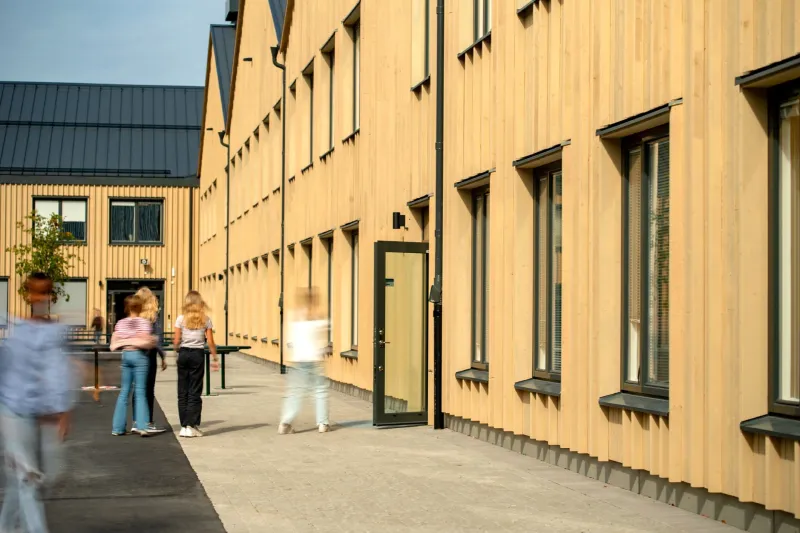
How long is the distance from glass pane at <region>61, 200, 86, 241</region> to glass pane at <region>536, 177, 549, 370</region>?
48112 millimetres

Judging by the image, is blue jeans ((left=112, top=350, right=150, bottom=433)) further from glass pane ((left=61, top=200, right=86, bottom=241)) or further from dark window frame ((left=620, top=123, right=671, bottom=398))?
glass pane ((left=61, top=200, right=86, bottom=241))

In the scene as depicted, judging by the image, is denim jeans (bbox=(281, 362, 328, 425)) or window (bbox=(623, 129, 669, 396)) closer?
window (bbox=(623, 129, 669, 396))

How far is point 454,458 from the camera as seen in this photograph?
12641mm

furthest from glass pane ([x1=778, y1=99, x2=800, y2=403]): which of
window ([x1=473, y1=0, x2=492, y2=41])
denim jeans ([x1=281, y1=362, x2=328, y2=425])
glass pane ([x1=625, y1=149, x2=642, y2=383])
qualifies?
denim jeans ([x1=281, y1=362, x2=328, y2=425])

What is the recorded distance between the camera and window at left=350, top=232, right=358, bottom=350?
22812 millimetres

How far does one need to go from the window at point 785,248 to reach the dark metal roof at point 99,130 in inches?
Answer: 2163

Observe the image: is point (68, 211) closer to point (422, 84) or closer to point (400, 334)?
point (422, 84)

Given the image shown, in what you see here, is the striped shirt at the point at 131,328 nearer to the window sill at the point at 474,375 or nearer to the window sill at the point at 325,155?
the window sill at the point at 474,375

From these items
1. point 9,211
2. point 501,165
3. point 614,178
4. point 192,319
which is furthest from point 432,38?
point 9,211

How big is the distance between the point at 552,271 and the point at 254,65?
2779 cm

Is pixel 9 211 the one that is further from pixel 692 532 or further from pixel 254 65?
pixel 692 532

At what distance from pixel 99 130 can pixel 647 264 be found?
58.2 metres

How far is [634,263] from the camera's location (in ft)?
35.7

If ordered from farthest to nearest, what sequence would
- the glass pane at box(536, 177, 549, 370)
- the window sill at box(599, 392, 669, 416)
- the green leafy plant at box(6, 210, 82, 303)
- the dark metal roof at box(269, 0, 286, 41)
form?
1. the green leafy plant at box(6, 210, 82, 303)
2. the dark metal roof at box(269, 0, 286, 41)
3. the glass pane at box(536, 177, 549, 370)
4. the window sill at box(599, 392, 669, 416)
